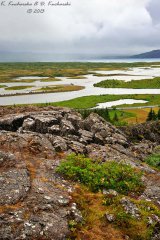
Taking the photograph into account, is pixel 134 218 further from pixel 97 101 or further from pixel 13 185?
pixel 97 101

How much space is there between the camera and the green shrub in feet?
70.5

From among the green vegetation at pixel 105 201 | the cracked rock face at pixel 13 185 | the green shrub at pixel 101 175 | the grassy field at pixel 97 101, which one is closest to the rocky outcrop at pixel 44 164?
the cracked rock face at pixel 13 185

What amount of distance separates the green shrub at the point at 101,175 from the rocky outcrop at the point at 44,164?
830 millimetres

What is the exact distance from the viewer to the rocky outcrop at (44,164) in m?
16.4

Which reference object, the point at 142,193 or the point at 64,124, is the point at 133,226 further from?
the point at 64,124

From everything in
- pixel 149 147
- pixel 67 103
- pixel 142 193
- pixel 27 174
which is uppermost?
pixel 27 174

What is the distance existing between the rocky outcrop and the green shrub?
830mm

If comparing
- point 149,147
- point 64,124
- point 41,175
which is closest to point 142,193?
point 41,175

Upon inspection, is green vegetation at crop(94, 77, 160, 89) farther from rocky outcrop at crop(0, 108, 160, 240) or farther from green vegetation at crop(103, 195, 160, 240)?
green vegetation at crop(103, 195, 160, 240)

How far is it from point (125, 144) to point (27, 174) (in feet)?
56.9

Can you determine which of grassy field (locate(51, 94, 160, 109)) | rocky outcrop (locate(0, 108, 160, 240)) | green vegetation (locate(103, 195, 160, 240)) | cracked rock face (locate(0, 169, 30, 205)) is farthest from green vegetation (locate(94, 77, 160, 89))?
green vegetation (locate(103, 195, 160, 240))

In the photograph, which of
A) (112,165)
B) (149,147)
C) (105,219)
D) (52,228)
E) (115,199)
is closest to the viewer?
(52,228)

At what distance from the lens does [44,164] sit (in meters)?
23.6

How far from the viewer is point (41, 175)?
21.7 meters
